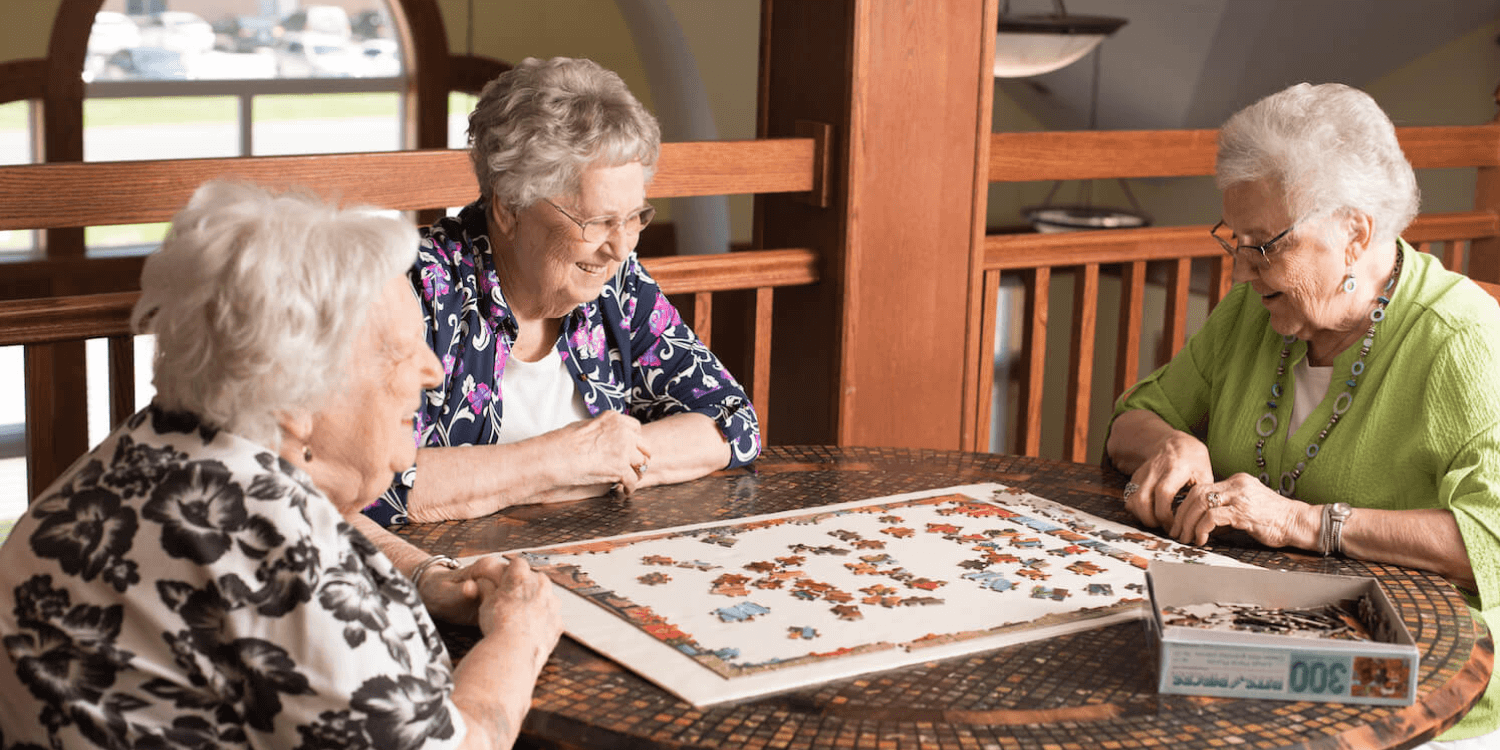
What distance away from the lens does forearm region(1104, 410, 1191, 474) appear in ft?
7.54

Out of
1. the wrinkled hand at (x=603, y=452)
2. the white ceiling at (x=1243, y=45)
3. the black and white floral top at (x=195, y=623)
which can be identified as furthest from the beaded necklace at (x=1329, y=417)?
the white ceiling at (x=1243, y=45)

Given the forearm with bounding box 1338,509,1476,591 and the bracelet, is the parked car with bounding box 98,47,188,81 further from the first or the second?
the forearm with bounding box 1338,509,1476,591

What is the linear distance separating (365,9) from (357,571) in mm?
7513

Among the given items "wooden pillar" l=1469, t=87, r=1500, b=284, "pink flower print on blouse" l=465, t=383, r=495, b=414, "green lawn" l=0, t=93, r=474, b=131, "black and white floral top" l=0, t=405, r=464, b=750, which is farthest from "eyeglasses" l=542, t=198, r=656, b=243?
"green lawn" l=0, t=93, r=474, b=131

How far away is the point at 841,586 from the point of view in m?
1.72

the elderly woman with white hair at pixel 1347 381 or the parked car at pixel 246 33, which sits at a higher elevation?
the parked car at pixel 246 33

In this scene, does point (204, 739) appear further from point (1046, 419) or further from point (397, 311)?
point (1046, 419)

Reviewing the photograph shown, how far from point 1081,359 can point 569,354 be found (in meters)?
1.63

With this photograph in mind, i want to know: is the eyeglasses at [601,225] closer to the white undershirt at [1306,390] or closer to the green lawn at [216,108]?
the white undershirt at [1306,390]

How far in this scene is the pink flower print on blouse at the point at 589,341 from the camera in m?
2.35

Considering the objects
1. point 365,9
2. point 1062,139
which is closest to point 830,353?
point 1062,139

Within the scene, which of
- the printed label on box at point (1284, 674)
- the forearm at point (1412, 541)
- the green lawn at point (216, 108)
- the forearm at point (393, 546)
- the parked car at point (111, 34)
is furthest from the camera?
the green lawn at point (216, 108)

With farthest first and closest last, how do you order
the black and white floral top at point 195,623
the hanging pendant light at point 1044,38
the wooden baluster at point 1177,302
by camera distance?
the hanging pendant light at point 1044,38 → the wooden baluster at point 1177,302 → the black and white floral top at point 195,623

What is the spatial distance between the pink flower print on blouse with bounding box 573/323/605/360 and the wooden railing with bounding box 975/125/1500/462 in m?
1.21
